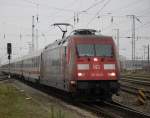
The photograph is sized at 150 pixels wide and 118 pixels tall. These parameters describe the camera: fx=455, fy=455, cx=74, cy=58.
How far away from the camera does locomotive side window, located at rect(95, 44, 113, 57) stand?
21656mm

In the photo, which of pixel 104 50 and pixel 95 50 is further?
pixel 104 50

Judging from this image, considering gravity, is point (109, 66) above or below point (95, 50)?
below

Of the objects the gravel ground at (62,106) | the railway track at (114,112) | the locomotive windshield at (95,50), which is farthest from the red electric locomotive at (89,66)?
the gravel ground at (62,106)

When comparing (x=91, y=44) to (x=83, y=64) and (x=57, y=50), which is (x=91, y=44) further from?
(x=57, y=50)

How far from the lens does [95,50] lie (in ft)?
71.2

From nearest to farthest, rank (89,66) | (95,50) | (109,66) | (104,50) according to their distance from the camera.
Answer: (89,66), (109,66), (95,50), (104,50)

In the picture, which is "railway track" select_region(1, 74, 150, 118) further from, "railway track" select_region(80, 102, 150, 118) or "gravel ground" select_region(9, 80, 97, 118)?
"gravel ground" select_region(9, 80, 97, 118)

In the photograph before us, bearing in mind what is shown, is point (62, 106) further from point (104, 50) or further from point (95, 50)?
point (104, 50)

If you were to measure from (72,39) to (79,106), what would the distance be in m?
3.21

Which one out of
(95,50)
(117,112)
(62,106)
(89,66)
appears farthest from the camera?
(95,50)

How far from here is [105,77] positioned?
21.1 m

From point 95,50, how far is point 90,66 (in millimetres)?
993

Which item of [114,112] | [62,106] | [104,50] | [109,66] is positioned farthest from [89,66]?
[114,112]

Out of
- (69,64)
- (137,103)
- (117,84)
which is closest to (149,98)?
(137,103)
